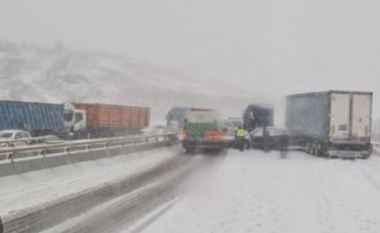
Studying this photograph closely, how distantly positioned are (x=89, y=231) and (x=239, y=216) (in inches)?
116

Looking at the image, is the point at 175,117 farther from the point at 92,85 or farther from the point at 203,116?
the point at 92,85

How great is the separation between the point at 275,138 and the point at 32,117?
1501 centimetres

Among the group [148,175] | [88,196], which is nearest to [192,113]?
[148,175]

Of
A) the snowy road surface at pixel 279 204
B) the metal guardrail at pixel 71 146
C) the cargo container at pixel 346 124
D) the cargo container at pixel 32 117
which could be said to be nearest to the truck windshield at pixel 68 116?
the cargo container at pixel 32 117

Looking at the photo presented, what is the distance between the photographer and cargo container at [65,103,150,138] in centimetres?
4459

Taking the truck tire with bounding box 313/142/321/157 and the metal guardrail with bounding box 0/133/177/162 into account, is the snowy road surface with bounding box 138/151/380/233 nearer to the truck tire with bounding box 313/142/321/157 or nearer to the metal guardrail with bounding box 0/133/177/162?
the metal guardrail with bounding box 0/133/177/162

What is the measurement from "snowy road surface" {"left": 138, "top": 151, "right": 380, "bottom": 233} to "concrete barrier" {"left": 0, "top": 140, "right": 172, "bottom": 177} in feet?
17.6

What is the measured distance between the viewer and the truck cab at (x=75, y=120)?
143 feet

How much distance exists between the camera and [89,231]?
10656 mm

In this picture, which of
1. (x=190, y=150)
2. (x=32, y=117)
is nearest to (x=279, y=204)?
(x=190, y=150)

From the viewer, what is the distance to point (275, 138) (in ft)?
109

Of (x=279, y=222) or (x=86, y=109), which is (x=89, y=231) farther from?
(x=86, y=109)

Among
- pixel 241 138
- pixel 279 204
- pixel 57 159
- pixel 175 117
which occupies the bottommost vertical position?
pixel 279 204

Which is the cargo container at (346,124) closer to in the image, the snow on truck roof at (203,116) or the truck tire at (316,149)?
the truck tire at (316,149)
